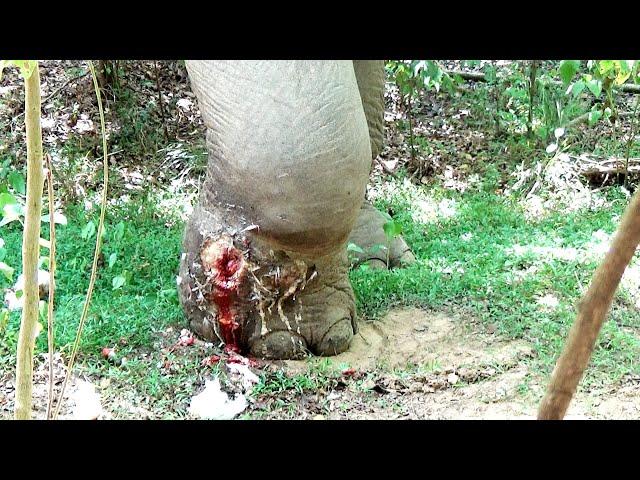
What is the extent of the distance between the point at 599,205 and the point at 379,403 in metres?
2.25

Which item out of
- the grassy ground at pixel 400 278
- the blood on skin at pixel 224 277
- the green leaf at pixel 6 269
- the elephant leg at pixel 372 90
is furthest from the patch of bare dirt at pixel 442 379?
the elephant leg at pixel 372 90

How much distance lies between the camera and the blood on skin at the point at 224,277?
2.44 metres

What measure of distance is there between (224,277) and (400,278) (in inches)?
35.3

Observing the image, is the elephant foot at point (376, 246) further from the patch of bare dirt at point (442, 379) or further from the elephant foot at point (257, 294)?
the elephant foot at point (257, 294)

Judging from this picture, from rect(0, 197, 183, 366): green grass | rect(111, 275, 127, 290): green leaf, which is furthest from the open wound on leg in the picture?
rect(111, 275, 127, 290): green leaf

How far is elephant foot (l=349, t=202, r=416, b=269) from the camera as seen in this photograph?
3.47m

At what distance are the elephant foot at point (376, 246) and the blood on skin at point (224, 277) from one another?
100 cm

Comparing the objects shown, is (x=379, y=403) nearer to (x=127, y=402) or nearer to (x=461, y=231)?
(x=127, y=402)

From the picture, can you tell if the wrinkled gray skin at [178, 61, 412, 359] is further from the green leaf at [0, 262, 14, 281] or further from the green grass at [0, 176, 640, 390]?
the green leaf at [0, 262, 14, 281]

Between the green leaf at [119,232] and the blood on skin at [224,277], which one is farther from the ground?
the blood on skin at [224,277]

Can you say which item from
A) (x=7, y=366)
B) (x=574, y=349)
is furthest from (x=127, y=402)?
(x=574, y=349)

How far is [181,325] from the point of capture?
2.66 meters

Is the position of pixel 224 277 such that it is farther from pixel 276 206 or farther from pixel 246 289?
pixel 276 206

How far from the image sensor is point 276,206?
90.4 inches
